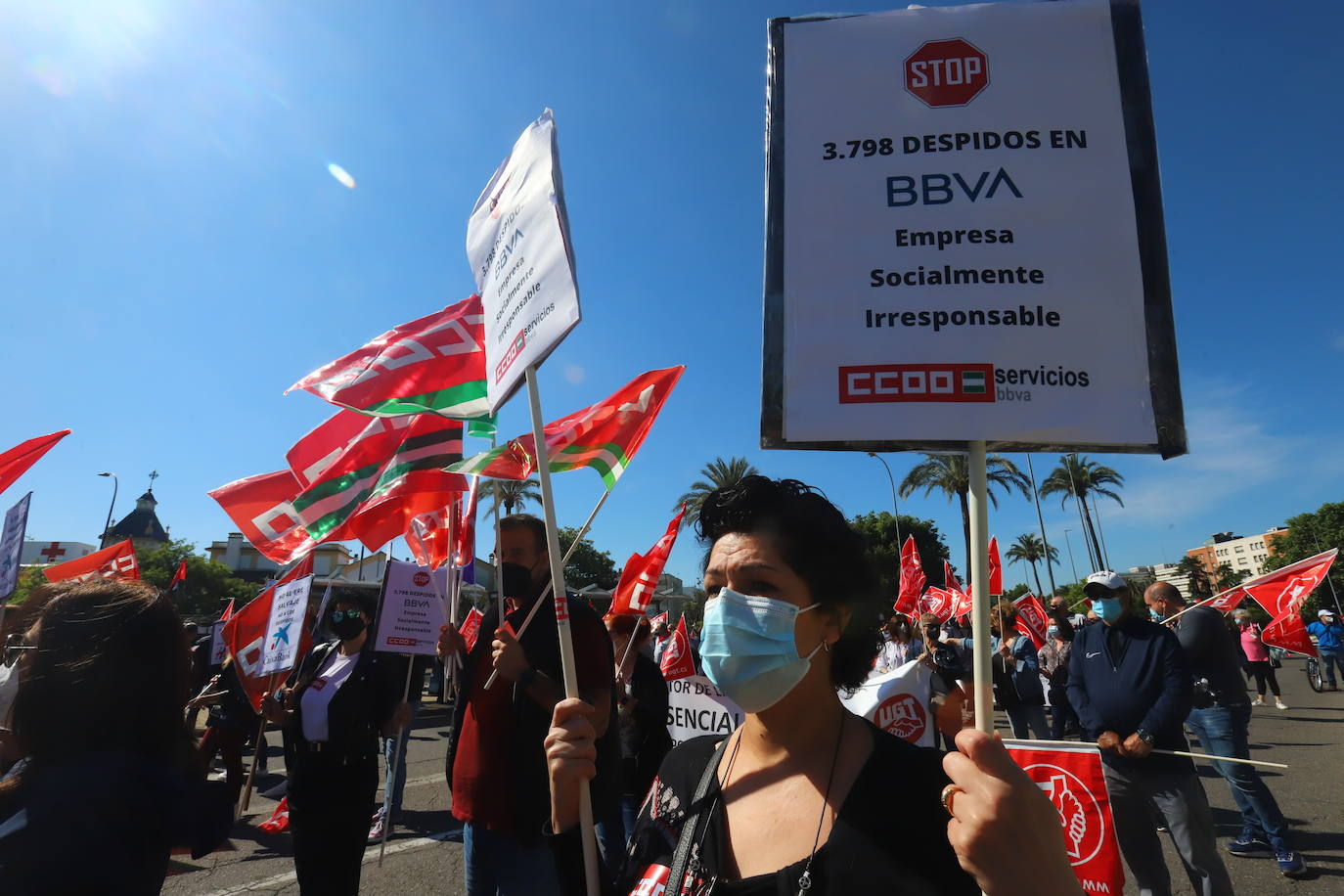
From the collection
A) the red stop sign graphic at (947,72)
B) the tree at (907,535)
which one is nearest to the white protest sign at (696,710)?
the red stop sign graphic at (947,72)

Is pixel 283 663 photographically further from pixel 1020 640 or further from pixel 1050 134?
pixel 1020 640

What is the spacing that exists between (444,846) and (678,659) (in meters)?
2.51

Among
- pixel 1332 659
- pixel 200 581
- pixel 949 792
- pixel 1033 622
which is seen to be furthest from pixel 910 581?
pixel 200 581

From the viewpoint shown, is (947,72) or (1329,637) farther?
(1329,637)

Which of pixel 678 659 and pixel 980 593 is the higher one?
pixel 980 593

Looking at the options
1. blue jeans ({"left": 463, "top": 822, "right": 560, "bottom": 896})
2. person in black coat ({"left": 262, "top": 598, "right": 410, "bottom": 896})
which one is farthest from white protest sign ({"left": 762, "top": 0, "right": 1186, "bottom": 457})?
person in black coat ({"left": 262, "top": 598, "right": 410, "bottom": 896})

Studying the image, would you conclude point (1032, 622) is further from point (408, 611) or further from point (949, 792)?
point (949, 792)

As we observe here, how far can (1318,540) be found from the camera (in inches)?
2219

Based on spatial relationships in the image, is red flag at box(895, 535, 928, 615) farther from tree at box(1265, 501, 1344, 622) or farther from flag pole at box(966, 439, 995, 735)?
tree at box(1265, 501, 1344, 622)

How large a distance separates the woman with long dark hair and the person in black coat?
1.86 meters

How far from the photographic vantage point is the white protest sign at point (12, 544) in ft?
20.5

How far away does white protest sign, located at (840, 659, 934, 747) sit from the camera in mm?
4102

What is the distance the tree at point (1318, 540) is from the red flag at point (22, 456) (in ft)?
217

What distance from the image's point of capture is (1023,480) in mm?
34000
